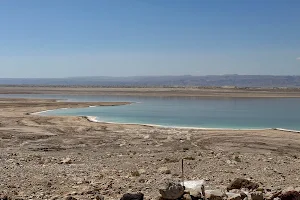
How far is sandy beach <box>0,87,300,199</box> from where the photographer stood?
44.7 feet

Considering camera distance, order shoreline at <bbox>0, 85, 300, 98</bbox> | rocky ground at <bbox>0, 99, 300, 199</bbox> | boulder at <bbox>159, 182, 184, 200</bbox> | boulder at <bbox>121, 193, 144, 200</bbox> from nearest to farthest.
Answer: boulder at <bbox>159, 182, 184, 200</bbox> < boulder at <bbox>121, 193, 144, 200</bbox> < rocky ground at <bbox>0, 99, 300, 199</bbox> < shoreline at <bbox>0, 85, 300, 98</bbox>

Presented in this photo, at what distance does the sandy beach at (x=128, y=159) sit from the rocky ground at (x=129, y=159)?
1.3 inches

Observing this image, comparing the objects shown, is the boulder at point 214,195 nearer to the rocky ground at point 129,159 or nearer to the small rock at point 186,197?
the small rock at point 186,197

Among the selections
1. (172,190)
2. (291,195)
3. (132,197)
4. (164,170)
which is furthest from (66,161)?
(291,195)

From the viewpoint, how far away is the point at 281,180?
14273 millimetres

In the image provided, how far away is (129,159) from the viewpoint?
63.3 ft

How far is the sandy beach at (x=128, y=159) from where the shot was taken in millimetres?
13625

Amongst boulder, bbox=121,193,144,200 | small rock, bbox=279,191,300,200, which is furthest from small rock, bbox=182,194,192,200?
small rock, bbox=279,191,300,200

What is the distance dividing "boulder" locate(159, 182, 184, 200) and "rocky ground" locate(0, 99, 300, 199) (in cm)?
110

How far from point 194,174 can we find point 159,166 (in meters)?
2.16

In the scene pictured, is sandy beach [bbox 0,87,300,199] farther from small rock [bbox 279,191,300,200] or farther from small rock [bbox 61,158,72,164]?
small rock [bbox 279,191,300,200]

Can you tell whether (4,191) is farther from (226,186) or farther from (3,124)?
(3,124)

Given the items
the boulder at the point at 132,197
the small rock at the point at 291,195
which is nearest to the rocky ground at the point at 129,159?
the boulder at the point at 132,197

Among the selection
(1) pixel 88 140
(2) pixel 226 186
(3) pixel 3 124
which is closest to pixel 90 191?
(2) pixel 226 186
